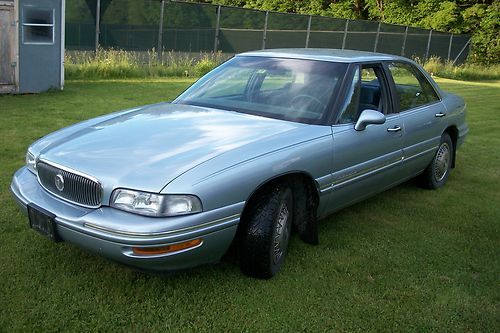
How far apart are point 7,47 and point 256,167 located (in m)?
8.96

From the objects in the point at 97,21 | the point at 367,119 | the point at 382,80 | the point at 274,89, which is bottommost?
the point at 367,119

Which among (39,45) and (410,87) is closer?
(410,87)

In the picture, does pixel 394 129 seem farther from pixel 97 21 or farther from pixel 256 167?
pixel 97 21

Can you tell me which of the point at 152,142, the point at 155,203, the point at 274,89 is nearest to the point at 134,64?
the point at 274,89

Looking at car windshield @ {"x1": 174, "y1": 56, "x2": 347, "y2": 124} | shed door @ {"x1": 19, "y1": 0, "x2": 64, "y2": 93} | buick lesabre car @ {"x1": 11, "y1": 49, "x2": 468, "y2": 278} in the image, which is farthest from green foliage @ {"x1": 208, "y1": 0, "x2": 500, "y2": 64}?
car windshield @ {"x1": 174, "y1": 56, "x2": 347, "y2": 124}

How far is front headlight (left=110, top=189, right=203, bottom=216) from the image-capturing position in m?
2.78

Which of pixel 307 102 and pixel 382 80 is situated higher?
pixel 382 80

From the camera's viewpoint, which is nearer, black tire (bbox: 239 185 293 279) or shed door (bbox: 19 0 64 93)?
black tire (bbox: 239 185 293 279)

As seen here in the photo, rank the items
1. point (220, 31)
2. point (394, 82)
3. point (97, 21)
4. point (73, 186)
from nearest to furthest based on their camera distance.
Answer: point (73, 186)
point (394, 82)
point (97, 21)
point (220, 31)

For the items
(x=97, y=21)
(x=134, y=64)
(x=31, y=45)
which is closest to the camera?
(x=31, y=45)

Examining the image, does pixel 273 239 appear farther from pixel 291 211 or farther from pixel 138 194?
pixel 138 194

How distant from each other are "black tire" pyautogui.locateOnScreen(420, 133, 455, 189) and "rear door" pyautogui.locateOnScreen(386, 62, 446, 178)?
22 cm

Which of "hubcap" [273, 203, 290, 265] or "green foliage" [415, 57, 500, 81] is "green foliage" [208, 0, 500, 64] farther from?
"hubcap" [273, 203, 290, 265]

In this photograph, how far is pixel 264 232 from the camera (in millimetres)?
3203
